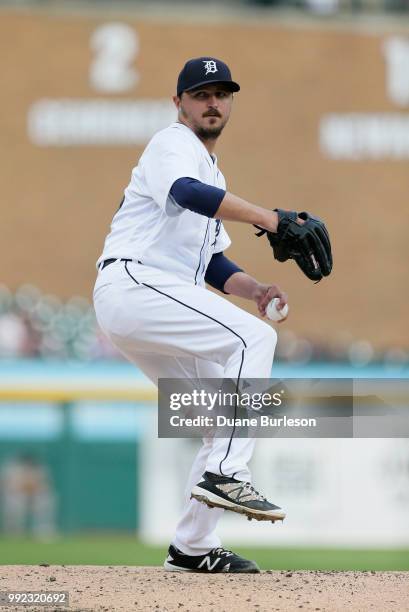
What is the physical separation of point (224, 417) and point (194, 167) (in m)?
0.92

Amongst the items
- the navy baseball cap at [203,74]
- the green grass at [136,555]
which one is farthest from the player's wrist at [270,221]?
the green grass at [136,555]

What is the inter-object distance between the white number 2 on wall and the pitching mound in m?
16.7

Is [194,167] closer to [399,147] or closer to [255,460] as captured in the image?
[255,460]

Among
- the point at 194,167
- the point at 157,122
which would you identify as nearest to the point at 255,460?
the point at 194,167

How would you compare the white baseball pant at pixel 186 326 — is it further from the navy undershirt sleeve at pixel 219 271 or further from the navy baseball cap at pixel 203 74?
the navy baseball cap at pixel 203 74

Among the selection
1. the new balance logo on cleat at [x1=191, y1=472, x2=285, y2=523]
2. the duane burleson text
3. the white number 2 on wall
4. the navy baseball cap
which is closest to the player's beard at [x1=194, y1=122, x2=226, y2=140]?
the navy baseball cap

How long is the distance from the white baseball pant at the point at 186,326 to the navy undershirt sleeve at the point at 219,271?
449 millimetres

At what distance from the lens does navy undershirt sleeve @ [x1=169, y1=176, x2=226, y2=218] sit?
13.6 ft

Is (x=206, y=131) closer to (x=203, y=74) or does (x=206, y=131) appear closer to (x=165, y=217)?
(x=203, y=74)

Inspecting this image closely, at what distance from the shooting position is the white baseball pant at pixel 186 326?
14.1 feet

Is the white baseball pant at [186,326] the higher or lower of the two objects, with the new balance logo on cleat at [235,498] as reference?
higher

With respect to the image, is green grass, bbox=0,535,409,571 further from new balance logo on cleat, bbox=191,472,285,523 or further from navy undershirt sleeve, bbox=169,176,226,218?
navy undershirt sleeve, bbox=169,176,226,218

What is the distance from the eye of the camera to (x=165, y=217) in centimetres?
445

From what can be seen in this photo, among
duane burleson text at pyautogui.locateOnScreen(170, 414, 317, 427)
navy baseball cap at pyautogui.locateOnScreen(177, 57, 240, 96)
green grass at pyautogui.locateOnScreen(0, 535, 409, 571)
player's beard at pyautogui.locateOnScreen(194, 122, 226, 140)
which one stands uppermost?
navy baseball cap at pyautogui.locateOnScreen(177, 57, 240, 96)
